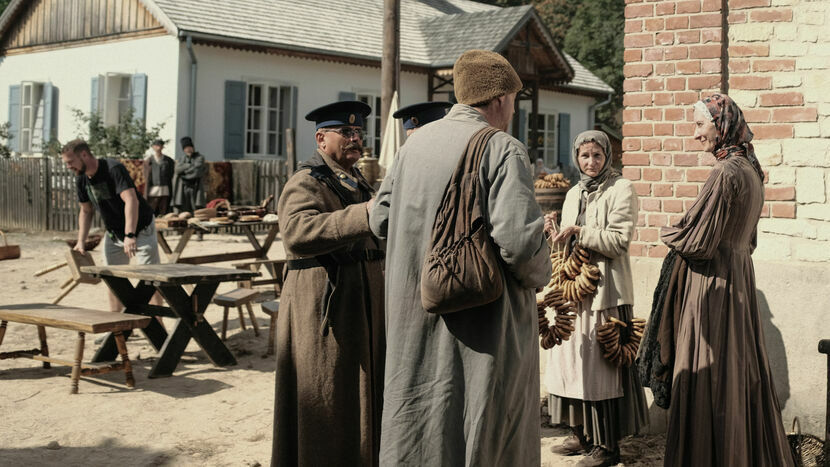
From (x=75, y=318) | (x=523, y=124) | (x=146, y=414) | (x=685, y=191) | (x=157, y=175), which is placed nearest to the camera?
(x=685, y=191)

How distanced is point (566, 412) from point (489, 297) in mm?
2355

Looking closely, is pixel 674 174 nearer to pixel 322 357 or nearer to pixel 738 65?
pixel 738 65

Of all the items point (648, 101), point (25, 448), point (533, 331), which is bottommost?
point (25, 448)

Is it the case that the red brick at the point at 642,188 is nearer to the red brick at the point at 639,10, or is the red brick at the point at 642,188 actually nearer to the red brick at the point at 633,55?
the red brick at the point at 633,55

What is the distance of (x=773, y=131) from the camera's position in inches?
200

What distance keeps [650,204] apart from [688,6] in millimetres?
1186

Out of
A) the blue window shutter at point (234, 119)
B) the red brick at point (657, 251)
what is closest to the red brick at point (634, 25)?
the red brick at point (657, 251)

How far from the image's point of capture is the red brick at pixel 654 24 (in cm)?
533

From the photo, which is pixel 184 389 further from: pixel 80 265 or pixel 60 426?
pixel 80 265

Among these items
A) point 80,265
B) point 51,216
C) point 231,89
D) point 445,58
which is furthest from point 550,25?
point 80,265

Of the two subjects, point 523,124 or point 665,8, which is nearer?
point 665,8

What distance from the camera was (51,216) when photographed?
56.0 ft

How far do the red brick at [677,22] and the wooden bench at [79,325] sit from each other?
13.5 ft

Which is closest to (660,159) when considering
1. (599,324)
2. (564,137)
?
(599,324)
